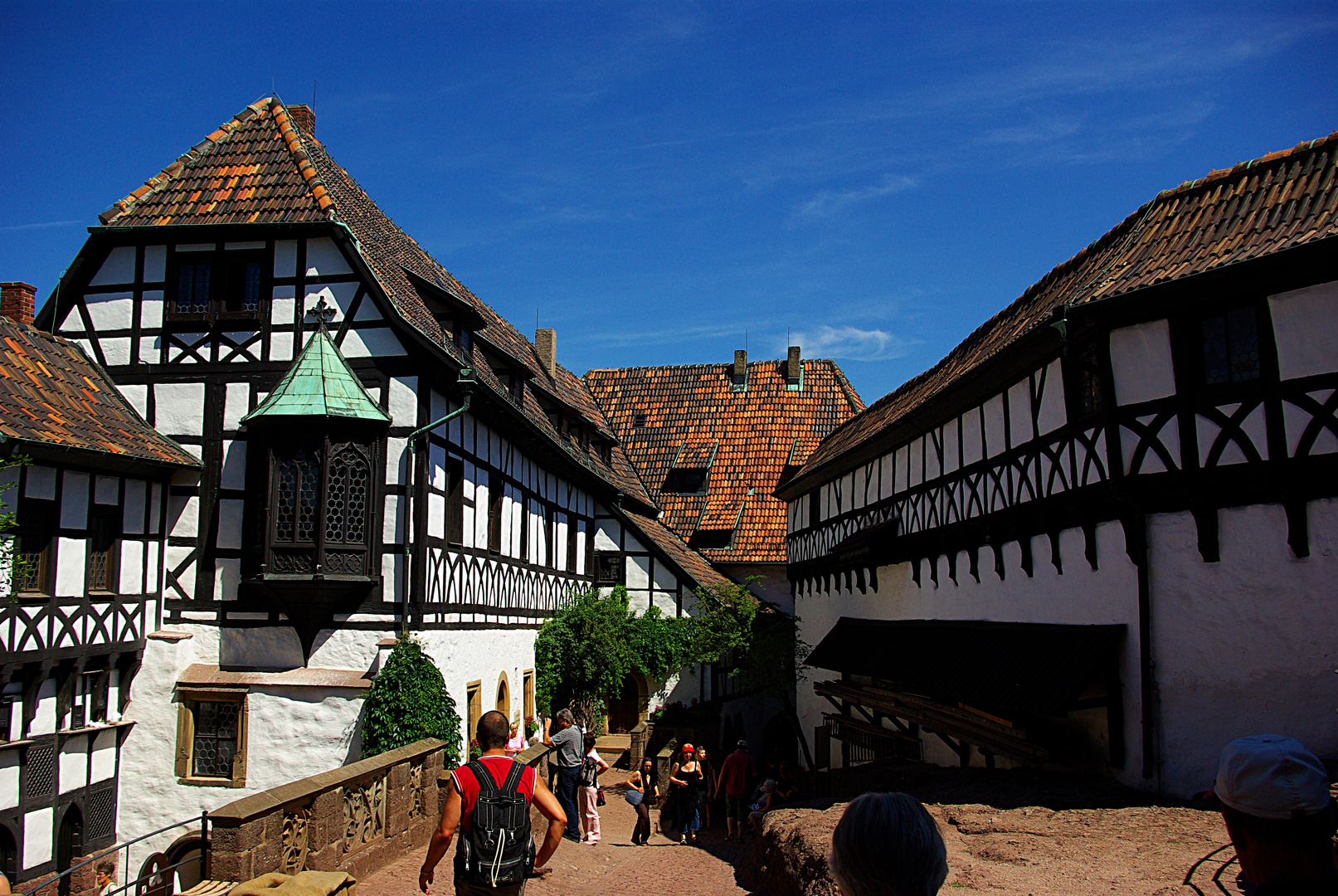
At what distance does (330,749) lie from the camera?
50.2ft

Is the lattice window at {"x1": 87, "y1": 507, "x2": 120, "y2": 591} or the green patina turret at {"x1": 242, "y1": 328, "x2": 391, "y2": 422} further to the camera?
the green patina turret at {"x1": 242, "y1": 328, "x2": 391, "y2": 422}

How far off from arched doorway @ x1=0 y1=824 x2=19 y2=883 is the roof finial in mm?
7842

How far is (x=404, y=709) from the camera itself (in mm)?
14828

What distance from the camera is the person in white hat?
320 centimetres

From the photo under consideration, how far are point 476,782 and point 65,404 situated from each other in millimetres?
11902

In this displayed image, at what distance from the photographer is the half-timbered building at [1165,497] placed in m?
9.95

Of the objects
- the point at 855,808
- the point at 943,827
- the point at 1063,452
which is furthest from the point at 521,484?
the point at 855,808

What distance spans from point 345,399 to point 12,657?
17.5 ft

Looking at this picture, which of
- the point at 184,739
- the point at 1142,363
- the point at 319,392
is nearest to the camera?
the point at 1142,363

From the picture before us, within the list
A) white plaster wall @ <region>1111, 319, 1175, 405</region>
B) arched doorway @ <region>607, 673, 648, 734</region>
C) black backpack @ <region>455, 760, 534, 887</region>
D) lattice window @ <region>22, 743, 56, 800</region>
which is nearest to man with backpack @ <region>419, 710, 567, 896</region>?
black backpack @ <region>455, 760, 534, 887</region>

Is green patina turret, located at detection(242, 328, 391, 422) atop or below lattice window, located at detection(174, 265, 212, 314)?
below

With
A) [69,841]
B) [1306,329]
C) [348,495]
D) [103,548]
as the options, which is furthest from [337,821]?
[1306,329]

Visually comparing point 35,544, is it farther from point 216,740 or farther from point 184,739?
point 216,740

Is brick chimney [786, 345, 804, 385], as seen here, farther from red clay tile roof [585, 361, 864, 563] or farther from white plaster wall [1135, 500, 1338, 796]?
white plaster wall [1135, 500, 1338, 796]
